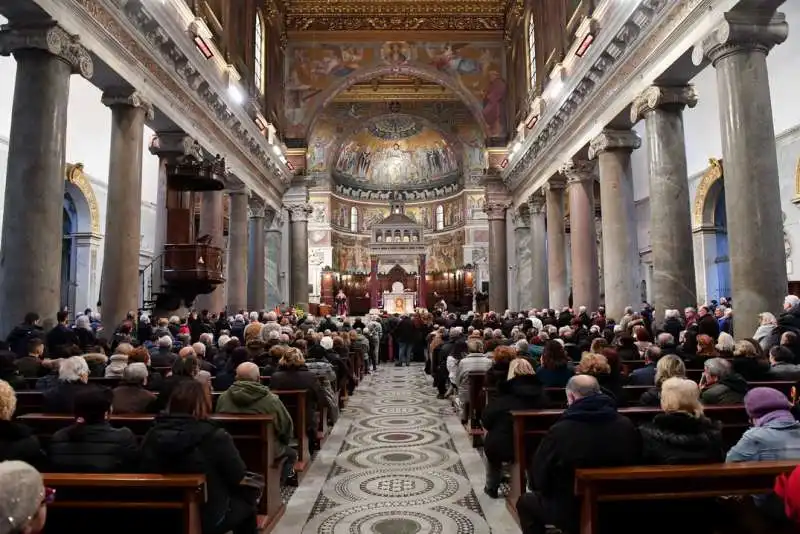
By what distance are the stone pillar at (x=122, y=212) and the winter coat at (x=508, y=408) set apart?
24.1 ft

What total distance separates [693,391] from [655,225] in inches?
299

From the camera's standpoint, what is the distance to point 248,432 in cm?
392

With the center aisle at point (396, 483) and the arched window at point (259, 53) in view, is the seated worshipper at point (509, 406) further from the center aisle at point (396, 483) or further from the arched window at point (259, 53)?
the arched window at point (259, 53)

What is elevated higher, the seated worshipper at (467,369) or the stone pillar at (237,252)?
the stone pillar at (237,252)

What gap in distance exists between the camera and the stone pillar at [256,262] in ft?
63.3

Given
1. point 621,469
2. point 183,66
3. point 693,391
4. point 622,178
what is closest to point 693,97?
point 622,178

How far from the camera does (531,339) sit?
873 cm

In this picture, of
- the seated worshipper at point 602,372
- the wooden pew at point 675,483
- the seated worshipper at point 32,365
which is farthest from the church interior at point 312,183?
the seated worshipper at point 32,365

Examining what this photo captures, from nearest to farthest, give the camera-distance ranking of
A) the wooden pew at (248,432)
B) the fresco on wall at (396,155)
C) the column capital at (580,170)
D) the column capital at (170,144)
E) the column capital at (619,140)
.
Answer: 1. the wooden pew at (248,432)
2. the column capital at (619,140)
3. the column capital at (170,144)
4. the column capital at (580,170)
5. the fresco on wall at (396,155)

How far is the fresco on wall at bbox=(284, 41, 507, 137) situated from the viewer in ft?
74.6

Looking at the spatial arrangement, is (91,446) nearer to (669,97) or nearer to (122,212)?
(122,212)

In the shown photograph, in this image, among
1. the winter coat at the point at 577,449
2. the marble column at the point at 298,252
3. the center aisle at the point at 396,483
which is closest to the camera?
the winter coat at the point at 577,449

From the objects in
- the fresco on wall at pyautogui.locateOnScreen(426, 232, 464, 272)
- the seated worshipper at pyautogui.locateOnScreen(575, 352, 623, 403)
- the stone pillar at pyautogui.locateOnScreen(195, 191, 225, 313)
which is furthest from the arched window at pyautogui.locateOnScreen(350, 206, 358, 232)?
the seated worshipper at pyautogui.locateOnScreen(575, 352, 623, 403)

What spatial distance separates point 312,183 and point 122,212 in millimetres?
14971
